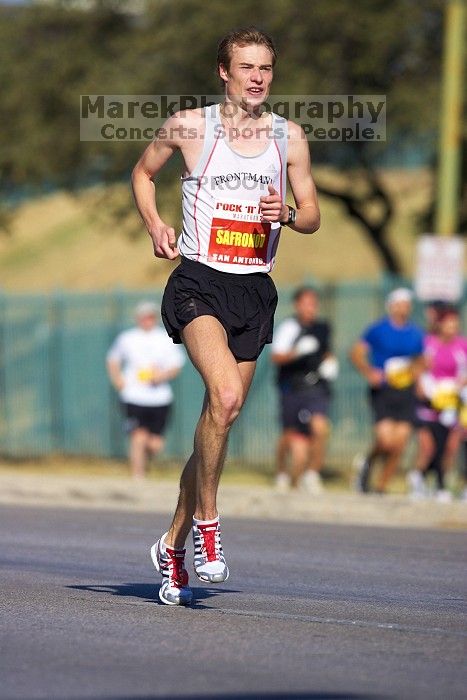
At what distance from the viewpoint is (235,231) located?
23.5ft

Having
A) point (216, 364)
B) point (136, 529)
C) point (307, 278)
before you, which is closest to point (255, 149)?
point (216, 364)

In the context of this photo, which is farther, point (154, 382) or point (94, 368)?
point (94, 368)

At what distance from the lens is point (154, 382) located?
1845cm

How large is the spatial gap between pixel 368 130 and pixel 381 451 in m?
11.5

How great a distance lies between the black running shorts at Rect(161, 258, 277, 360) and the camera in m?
7.16

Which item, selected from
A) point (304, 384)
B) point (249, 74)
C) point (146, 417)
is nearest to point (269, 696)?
point (249, 74)

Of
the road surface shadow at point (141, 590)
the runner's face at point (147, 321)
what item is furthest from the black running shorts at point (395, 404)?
the road surface shadow at point (141, 590)

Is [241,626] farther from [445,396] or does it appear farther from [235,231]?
[445,396]

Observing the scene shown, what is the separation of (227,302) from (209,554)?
40.4 inches

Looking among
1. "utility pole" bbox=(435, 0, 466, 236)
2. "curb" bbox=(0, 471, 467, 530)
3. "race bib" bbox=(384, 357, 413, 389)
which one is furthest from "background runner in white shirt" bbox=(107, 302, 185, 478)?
"utility pole" bbox=(435, 0, 466, 236)

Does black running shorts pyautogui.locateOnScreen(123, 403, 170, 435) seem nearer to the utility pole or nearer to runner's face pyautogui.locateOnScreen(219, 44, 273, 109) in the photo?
the utility pole

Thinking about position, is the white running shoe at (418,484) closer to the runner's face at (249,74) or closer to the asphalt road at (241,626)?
the asphalt road at (241,626)

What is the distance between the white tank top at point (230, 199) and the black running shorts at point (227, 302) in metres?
0.05

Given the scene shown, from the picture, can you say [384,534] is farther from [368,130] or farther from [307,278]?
[368,130]
